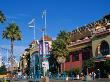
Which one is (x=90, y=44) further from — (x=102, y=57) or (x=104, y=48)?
(x=102, y=57)

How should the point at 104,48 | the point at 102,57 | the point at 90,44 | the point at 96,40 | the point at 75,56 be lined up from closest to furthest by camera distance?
1. the point at 102,57
2. the point at 104,48
3. the point at 96,40
4. the point at 90,44
5. the point at 75,56

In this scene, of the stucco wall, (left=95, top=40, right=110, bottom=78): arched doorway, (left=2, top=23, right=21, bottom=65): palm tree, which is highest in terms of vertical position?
(left=2, top=23, right=21, bottom=65): palm tree

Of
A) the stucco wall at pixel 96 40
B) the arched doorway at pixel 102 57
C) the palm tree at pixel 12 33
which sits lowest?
the arched doorway at pixel 102 57

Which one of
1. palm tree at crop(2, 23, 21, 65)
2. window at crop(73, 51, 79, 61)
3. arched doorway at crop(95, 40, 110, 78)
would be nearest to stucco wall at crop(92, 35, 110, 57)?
arched doorway at crop(95, 40, 110, 78)

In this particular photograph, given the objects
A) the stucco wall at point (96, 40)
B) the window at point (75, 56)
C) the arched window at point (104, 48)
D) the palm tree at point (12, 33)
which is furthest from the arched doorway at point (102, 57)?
the palm tree at point (12, 33)

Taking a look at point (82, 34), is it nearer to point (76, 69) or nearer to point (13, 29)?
point (76, 69)

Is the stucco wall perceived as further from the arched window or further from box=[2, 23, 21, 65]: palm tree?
box=[2, 23, 21, 65]: palm tree

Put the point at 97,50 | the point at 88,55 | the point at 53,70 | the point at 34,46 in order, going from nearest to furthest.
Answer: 1. the point at 97,50
2. the point at 88,55
3. the point at 53,70
4. the point at 34,46

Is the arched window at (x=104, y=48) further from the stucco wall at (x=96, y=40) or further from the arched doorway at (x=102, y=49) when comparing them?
the stucco wall at (x=96, y=40)

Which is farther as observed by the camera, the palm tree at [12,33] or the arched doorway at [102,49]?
the palm tree at [12,33]

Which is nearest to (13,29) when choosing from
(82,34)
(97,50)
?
(82,34)

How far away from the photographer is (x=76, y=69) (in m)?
89.4

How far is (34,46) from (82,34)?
48362 millimetres

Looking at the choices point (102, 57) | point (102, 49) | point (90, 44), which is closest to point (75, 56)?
point (90, 44)
